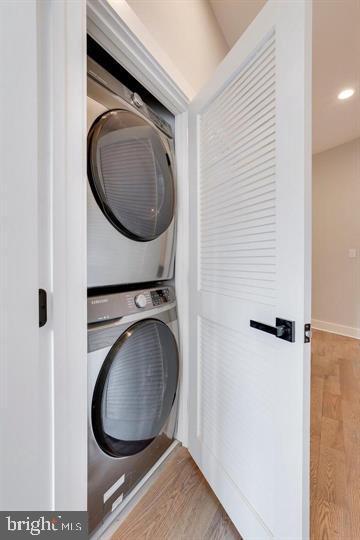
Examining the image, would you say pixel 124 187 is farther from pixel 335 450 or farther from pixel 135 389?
pixel 335 450

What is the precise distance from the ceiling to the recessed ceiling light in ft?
0.16

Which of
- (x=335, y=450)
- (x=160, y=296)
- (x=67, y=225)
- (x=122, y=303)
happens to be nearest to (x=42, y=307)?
(x=67, y=225)

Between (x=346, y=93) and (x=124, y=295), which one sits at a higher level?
(x=346, y=93)

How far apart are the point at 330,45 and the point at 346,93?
79cm

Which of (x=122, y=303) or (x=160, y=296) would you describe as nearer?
(x=122, y=303)

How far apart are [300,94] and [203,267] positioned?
0.73 metres

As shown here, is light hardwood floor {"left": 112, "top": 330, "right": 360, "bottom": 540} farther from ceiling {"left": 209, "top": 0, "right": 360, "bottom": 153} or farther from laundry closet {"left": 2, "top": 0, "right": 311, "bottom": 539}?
ceiling {"left": 209, "top": 0, "right": 360, "bottom": 153}

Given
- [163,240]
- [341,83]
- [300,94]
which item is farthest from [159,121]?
[341,83]

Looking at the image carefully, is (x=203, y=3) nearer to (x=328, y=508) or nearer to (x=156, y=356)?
(x=156, y=356)

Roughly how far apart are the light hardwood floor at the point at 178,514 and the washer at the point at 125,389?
90 millimetres

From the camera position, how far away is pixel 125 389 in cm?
89

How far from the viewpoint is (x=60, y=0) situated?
57cm

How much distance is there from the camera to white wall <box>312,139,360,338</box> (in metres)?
3.33

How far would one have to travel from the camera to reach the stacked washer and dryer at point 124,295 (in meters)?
0.80
